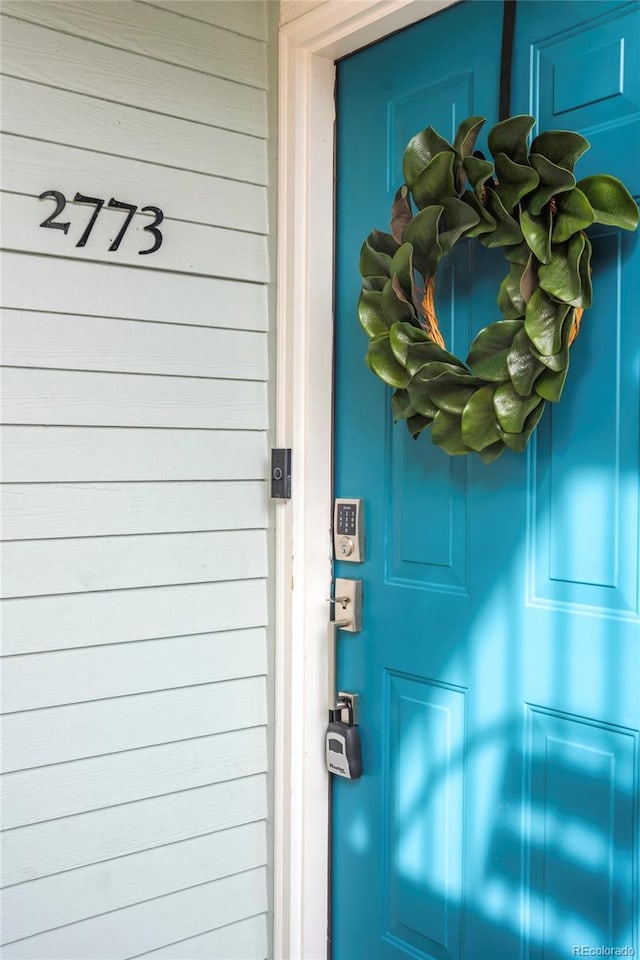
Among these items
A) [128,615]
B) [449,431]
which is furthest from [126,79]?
[128,615]

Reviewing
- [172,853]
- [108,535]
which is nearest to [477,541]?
[108,535]

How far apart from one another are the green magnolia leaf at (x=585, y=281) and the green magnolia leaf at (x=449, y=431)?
269 millimetres

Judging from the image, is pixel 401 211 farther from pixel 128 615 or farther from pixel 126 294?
pixel 128 615

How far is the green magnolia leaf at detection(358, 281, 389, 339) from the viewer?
1.43 m

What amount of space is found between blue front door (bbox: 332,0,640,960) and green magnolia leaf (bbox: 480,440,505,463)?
2.9 inches

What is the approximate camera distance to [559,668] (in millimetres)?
1338

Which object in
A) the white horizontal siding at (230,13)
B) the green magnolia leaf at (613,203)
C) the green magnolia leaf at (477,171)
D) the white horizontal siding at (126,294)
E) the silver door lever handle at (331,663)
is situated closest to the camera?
the green magnolia leaf at (613,203)

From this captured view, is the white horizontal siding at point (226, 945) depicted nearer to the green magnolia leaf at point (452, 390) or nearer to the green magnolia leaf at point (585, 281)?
the green magnolia leaf at point (452, 390)

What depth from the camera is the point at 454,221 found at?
4.32 feet

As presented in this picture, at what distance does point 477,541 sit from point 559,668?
260mm

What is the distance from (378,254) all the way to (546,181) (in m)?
0.33

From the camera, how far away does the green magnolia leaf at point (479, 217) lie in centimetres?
129

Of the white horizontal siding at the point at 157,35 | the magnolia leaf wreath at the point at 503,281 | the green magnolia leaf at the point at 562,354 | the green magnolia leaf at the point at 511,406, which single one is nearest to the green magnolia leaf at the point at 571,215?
the magnolia leaf wreath at the point at 503,281

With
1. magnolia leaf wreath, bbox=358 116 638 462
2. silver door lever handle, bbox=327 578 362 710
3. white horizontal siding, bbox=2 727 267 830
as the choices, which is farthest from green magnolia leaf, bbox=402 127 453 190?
white horizontal siding, bbox=2 727 267 830
